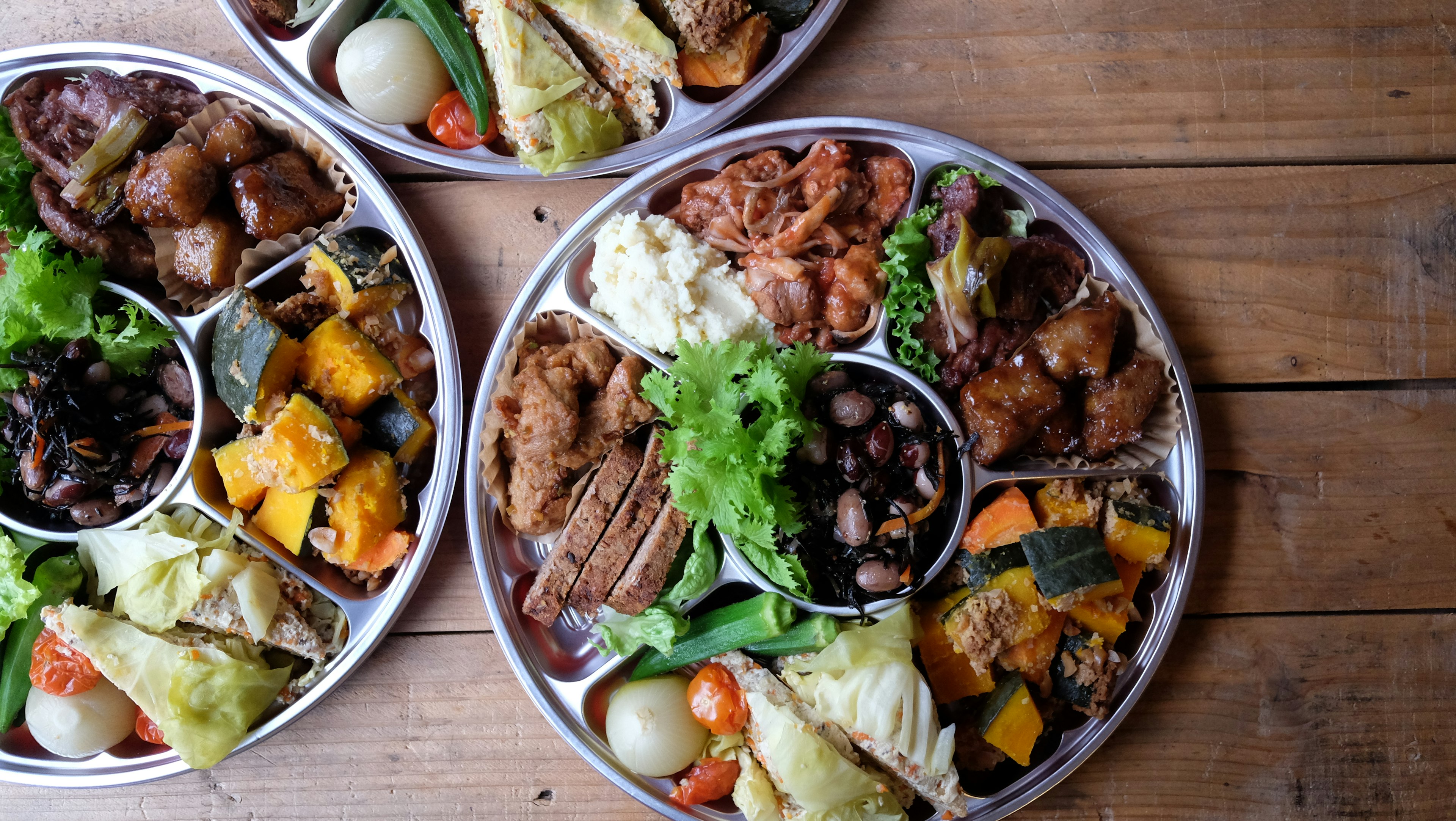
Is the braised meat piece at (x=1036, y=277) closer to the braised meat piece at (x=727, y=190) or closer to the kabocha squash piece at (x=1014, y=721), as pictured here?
the braised meat piece at (x=727, y=190)

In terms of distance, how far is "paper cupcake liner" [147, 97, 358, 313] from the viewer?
2654 millimetres

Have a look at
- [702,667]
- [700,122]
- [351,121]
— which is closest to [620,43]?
[700,122]

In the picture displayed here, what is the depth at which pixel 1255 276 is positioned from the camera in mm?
2691

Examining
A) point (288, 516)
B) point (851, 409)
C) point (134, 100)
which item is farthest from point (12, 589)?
point (851, 409)

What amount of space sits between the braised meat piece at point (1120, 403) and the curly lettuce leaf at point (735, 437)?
2.98 ft

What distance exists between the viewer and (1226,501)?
2730mm

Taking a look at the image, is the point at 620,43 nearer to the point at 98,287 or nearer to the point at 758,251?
the point at 758,251

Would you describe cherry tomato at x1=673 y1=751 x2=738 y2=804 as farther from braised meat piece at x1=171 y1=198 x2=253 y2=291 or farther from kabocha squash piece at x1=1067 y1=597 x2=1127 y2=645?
braised meat piece at x1=171 y1=198 x2=253 y2=291

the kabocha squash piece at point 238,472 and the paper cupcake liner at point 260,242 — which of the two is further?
the paper cupcake liner at point 260,242

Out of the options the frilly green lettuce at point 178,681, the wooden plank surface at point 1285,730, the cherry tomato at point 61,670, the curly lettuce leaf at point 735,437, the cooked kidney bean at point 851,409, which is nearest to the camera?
the curly lettuce leaf at point 735,437

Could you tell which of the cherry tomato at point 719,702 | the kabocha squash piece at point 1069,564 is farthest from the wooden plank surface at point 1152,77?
the cherry tomato at point 719,702

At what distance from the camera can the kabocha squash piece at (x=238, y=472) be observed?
97.9 inches

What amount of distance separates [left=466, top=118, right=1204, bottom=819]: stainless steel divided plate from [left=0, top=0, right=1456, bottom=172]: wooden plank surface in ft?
0.80

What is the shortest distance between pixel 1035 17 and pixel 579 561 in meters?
2.52
